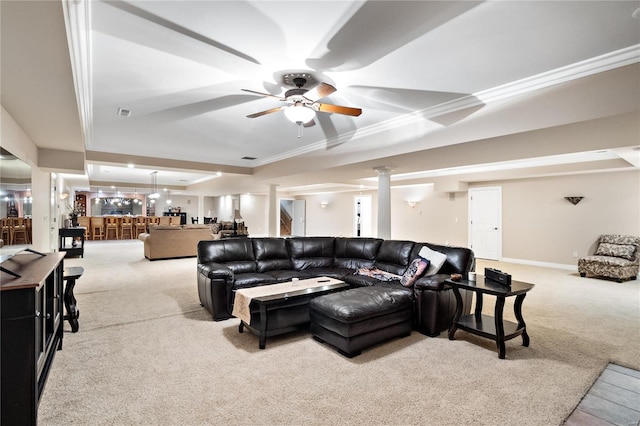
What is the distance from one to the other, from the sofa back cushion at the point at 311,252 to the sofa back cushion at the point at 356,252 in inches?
5.3

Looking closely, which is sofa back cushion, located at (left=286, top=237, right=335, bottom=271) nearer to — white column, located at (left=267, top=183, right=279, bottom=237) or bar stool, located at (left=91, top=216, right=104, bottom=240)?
white column, located at (left=267, top=183, right=279, bottom=237)

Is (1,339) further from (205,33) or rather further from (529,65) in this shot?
(529,65)

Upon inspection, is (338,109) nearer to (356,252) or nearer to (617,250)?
(356,252)

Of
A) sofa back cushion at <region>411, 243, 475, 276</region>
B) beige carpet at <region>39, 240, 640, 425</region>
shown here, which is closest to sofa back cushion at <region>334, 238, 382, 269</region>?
sofa back cushion at <region>411, 243, 475, 276</region>

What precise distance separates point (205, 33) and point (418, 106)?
8.31 ft

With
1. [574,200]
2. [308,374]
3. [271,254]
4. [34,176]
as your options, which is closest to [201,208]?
[34,176]

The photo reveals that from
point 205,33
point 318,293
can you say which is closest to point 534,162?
point 318,293

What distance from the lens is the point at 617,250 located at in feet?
21.2

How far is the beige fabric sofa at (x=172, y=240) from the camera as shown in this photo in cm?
813

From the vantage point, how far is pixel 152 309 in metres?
4.21

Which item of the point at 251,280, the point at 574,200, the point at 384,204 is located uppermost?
the point at 574,200

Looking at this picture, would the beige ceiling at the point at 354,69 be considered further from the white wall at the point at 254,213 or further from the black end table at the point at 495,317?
the white wall at the point at 254,213

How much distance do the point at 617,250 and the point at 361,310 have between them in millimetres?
6682

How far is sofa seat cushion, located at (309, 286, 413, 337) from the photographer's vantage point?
9.56 ft
